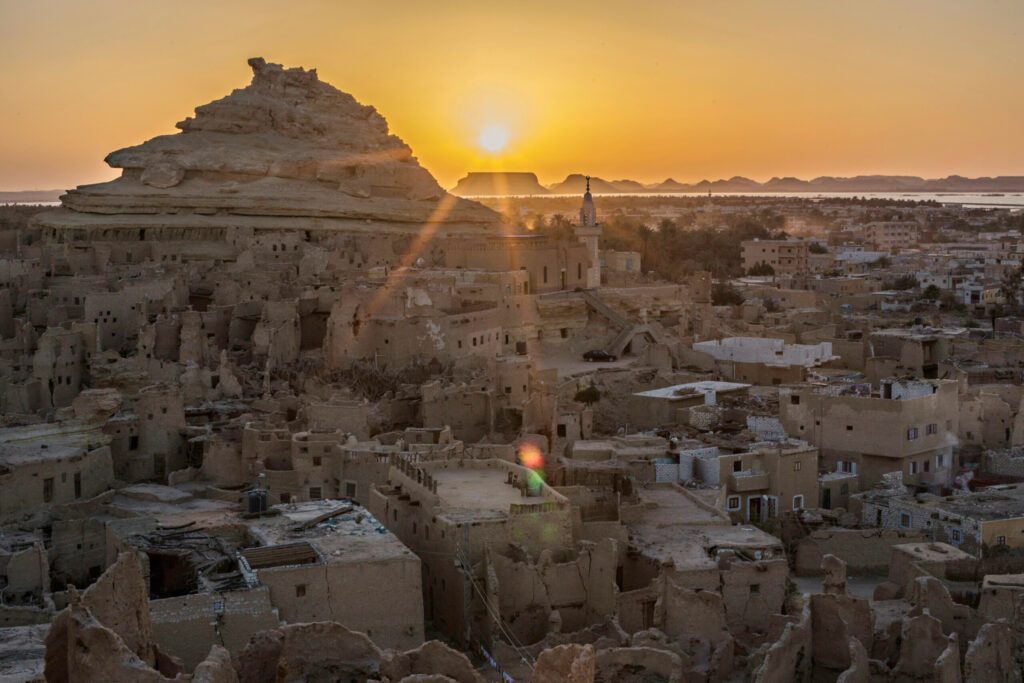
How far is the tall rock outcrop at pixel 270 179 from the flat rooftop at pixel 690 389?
15584mm

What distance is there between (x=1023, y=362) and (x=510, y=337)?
13.1 m

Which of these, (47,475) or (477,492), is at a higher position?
(47,475)

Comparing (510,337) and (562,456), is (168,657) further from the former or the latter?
(510,337)

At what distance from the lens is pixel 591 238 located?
143 ft

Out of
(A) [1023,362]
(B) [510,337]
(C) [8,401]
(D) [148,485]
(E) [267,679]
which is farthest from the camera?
(A) [1023,362]

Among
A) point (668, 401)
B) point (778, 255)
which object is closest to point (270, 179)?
point (668, 401)

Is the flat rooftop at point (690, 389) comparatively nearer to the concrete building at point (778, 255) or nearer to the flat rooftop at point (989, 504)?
the flat rooftop at point (989, 504)

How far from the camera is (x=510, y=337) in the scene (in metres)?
33.8

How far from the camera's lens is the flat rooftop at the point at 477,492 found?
18578 millimetres

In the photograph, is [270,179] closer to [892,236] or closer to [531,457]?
[531,457]

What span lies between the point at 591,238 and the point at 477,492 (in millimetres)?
24833

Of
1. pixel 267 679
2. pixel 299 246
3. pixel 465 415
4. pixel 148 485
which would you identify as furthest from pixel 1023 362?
pixel 267 679

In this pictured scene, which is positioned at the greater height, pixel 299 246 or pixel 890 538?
pixel 299 246

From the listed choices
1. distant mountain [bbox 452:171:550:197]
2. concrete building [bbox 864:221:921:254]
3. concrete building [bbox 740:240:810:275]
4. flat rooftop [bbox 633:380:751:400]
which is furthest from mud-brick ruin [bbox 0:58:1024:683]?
distant mountain [bbox 452:171:550:197]
